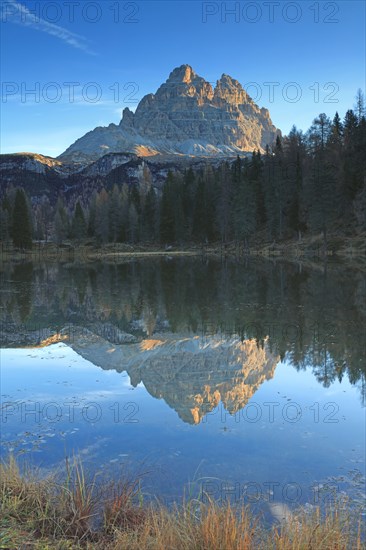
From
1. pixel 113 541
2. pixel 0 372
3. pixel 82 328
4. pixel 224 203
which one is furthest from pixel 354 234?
pixel 113 541

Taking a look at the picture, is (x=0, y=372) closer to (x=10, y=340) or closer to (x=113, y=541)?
(x=10, y=340)

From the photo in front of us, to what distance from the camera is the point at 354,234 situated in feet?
196

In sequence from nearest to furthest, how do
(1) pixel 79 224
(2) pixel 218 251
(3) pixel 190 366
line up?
1. (3) pixel 190 366
2. (2) pixel 218 251
3. (1) pixel 79 224

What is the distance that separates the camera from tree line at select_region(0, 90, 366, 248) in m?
63.1

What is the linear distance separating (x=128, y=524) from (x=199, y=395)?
5.63 meters

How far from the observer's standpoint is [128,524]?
16.8 ft

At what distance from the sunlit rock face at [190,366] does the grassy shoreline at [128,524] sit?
411cm

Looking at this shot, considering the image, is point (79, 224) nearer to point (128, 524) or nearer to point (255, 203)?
point (255, 203)

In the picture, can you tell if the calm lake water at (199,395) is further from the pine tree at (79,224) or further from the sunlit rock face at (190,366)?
the pine tree at (79,224)

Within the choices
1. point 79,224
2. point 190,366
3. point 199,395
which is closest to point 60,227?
point 79,224

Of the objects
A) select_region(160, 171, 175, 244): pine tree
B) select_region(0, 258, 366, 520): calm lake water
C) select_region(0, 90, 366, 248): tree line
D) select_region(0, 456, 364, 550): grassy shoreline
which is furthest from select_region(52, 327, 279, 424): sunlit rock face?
select_region(160, 171, 175, 244): pine tree

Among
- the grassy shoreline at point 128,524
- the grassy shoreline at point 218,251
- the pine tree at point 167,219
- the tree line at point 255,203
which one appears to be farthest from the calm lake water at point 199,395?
the pine tree at point 167,219

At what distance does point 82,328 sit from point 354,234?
48263mm

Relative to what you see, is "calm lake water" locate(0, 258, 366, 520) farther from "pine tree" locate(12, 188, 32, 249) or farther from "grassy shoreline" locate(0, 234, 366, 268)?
"pine tree" locate(12, 188, 32, 249)
